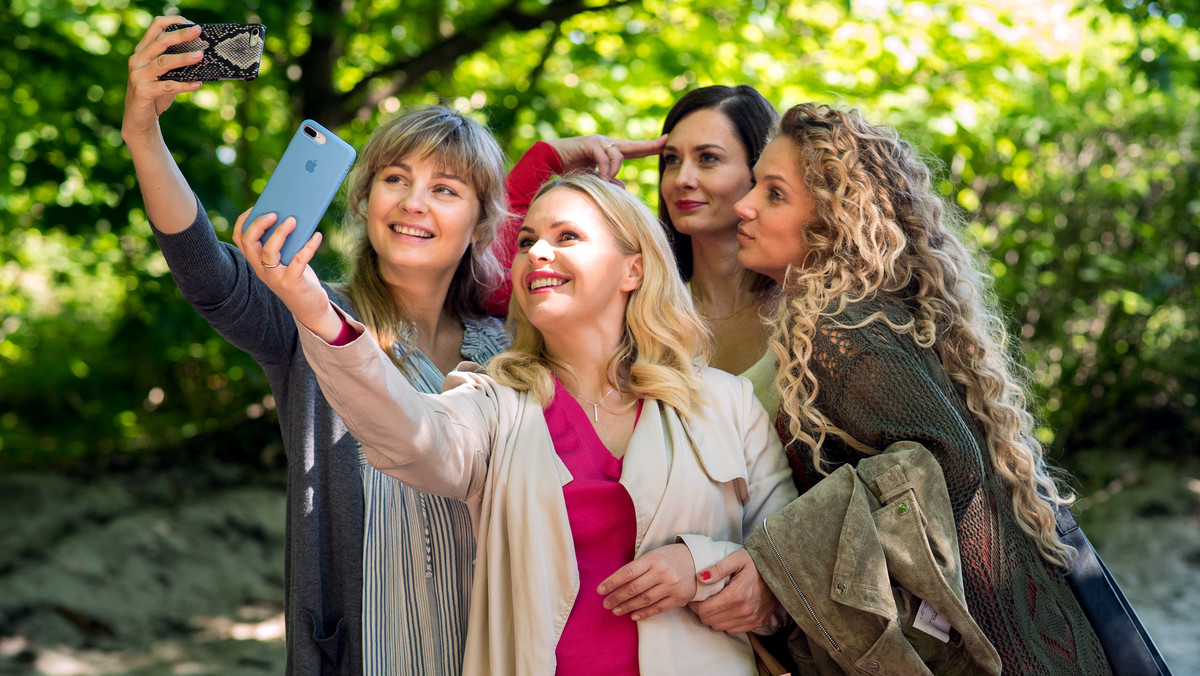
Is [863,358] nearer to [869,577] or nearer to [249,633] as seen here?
[869,577]

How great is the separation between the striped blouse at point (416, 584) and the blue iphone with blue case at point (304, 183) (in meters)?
0.81

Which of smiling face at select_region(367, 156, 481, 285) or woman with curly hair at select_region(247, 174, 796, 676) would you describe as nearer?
woman with curly hair at select_region(247, 174, 796, 676)

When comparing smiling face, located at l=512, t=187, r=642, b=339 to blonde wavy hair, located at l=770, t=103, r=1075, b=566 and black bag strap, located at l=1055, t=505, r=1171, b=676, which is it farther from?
black bag strap, located at l=1055, t=505, r=1171, b=676

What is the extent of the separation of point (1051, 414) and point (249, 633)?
522cm

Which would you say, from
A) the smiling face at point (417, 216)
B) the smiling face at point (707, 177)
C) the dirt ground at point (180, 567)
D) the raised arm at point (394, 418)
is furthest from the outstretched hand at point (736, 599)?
the dirt ground at point (180, 567)

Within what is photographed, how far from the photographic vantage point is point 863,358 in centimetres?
202

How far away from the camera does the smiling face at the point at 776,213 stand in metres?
2.33

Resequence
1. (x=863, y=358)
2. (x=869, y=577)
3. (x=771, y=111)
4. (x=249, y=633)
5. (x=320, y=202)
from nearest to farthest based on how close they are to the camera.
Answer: (x=320, y=202) < (x=869, y=577) < (x=863, y=358) < (x=771, y=111) < (x=249, y=633)

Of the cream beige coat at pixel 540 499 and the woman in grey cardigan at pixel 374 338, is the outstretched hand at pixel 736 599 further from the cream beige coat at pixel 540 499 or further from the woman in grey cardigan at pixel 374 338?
the woman in grey cardigan at pixel 374 338

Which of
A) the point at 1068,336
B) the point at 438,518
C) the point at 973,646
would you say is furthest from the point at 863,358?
the point at 1068,336

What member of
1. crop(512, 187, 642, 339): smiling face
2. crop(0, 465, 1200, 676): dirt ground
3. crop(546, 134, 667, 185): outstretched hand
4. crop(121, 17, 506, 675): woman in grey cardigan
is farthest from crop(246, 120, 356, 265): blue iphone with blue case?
crop(0, 465, 1200, 676): dirt ground

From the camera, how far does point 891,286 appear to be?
221cm

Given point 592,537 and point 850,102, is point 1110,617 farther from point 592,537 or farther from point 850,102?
point 850,102

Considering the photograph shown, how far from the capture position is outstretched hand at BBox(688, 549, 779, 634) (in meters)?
1.88
